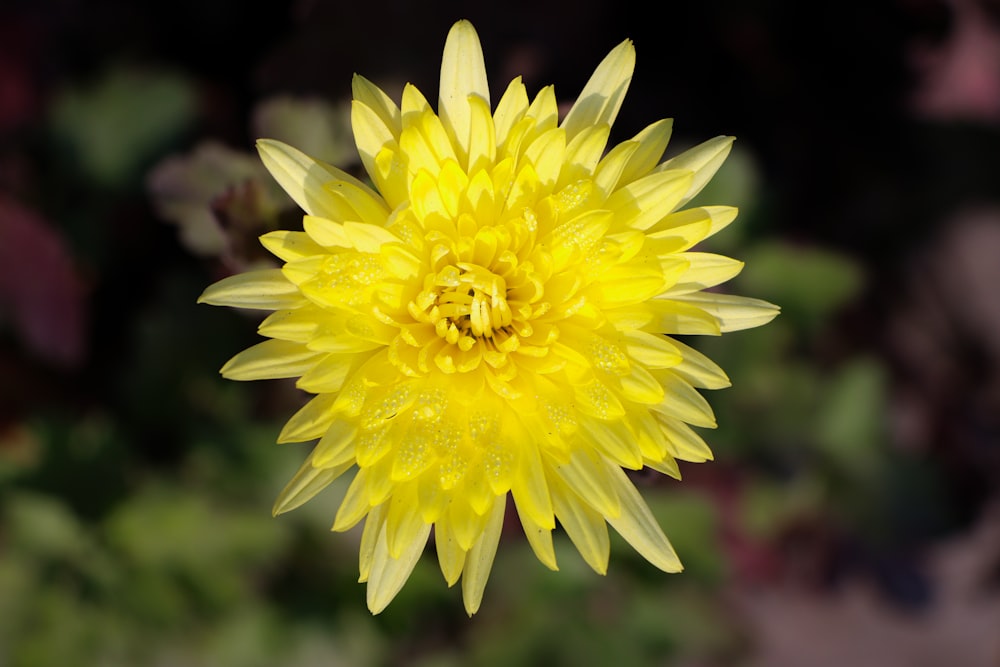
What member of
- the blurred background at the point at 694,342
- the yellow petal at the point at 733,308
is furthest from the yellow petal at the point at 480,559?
the blurred background at the point at 694,342

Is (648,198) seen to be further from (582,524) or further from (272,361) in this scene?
(272,361)

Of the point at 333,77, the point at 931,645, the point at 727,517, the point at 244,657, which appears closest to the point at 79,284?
the point at 333,77

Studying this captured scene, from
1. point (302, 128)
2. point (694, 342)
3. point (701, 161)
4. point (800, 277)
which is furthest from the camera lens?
point (800, 277)

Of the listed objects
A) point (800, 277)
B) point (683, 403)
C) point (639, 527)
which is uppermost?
point (683, 403)

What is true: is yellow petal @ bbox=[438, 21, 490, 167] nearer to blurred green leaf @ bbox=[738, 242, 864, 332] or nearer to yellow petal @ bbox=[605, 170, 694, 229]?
yellow petal @ bbox=[605, 170, 694, 229]

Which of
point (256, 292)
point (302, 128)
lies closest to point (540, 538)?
point (256, 292)

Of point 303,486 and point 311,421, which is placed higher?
point 311,421

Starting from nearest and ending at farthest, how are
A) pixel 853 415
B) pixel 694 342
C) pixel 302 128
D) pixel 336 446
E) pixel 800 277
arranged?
pixel 336 446, pixel 302 128, pixel 694 342, pixel 800 277, pixel 853 415
